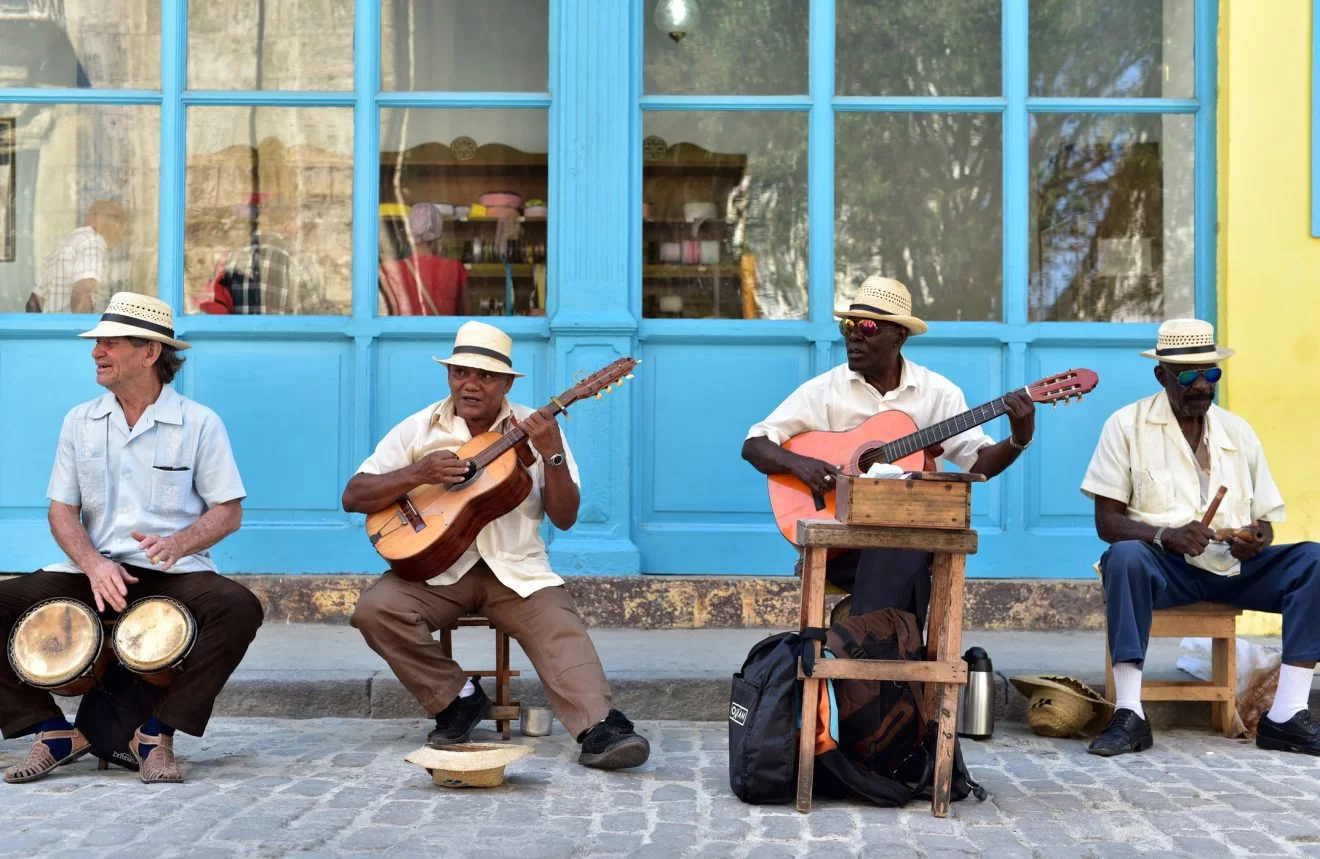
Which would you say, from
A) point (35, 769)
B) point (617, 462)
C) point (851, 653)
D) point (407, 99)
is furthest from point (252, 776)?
point (407, 99)

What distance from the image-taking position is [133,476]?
16.1 feet

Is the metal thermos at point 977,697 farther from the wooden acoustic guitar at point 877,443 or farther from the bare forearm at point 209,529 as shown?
the bare forearm at point 209,529

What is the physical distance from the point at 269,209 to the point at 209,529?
2.68m

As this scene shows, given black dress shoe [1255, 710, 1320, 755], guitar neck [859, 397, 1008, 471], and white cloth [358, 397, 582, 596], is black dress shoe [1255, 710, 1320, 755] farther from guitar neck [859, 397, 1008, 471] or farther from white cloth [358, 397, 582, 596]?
white cloth [358, 397, 582, 596]

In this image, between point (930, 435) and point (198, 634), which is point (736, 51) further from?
point (198, 634)

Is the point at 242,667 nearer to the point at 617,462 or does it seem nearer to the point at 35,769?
the point at 35,769

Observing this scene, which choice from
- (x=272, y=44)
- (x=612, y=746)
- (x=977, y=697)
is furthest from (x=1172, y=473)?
(x=272, y=44)

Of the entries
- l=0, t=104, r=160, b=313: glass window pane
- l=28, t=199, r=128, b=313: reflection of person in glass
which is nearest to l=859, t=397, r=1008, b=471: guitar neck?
l=0, t=104, r=160, b=313: glass window pane

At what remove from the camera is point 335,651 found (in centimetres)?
616

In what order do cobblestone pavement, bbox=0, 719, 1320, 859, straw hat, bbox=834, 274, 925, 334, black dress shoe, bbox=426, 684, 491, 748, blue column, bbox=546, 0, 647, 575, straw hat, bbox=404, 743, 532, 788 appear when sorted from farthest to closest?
1. blue column, bbox=546, 0, 647, 575
2. straw hat, bbox=834, 274, 925, 334
3. black dress shoe, bbox=426, 684, 491, 748
4. straw hat, bbox=404, 743, 532, 788
5. cobblestone pavement, bbox=0, 719, 1320, 859

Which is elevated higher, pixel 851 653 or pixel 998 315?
pixel 998 315

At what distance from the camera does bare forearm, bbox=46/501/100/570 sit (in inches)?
187

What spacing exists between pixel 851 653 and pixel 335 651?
258cm

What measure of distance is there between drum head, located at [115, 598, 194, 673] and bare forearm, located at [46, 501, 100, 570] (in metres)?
0.25
